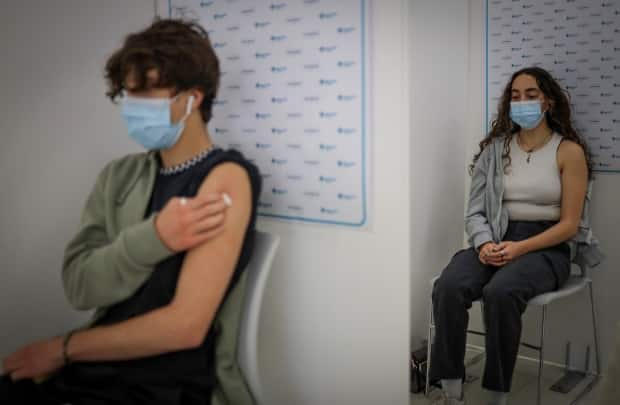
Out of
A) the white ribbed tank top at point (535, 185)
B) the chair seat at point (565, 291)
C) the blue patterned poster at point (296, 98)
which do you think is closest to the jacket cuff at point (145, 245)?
the blue patterned poster at point (296, 98)

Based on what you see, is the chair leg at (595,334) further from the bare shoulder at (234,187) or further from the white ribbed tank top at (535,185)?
the bare shoulder at (234,187)

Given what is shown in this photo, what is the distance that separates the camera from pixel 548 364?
2924 mm

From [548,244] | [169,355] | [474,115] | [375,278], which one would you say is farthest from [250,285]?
[474,115]

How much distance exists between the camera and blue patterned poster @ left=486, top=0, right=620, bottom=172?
8.59ft

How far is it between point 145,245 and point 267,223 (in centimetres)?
53

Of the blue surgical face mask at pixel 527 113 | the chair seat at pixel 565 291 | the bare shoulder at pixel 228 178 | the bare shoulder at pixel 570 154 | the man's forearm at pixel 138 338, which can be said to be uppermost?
the blue surgical face mask at pixel 527 113

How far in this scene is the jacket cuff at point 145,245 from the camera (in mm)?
1359

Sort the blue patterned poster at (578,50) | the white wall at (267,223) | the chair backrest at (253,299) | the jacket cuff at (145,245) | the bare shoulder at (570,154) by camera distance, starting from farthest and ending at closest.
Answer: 1. the blue patterned poster at (578,50)
2. the bare shoulder at (570,154)
3. the white wall at (267,223)
4. the chair backrest at (253,299)
5. the jacket cuff at (145,245)

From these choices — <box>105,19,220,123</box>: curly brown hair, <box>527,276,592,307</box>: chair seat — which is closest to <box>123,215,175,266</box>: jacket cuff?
<box>105,19,220,123</box>: curly brown hair

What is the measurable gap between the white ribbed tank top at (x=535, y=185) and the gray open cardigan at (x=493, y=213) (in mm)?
39

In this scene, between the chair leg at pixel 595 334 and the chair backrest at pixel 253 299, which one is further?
the chair leg at pixel 595 334

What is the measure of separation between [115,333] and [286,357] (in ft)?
2.04

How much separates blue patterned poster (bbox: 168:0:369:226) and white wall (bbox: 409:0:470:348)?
2.89 ft

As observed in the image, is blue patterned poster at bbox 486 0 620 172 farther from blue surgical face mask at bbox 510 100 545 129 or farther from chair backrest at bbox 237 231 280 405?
chair backrest at bbox 237 231 280 405
